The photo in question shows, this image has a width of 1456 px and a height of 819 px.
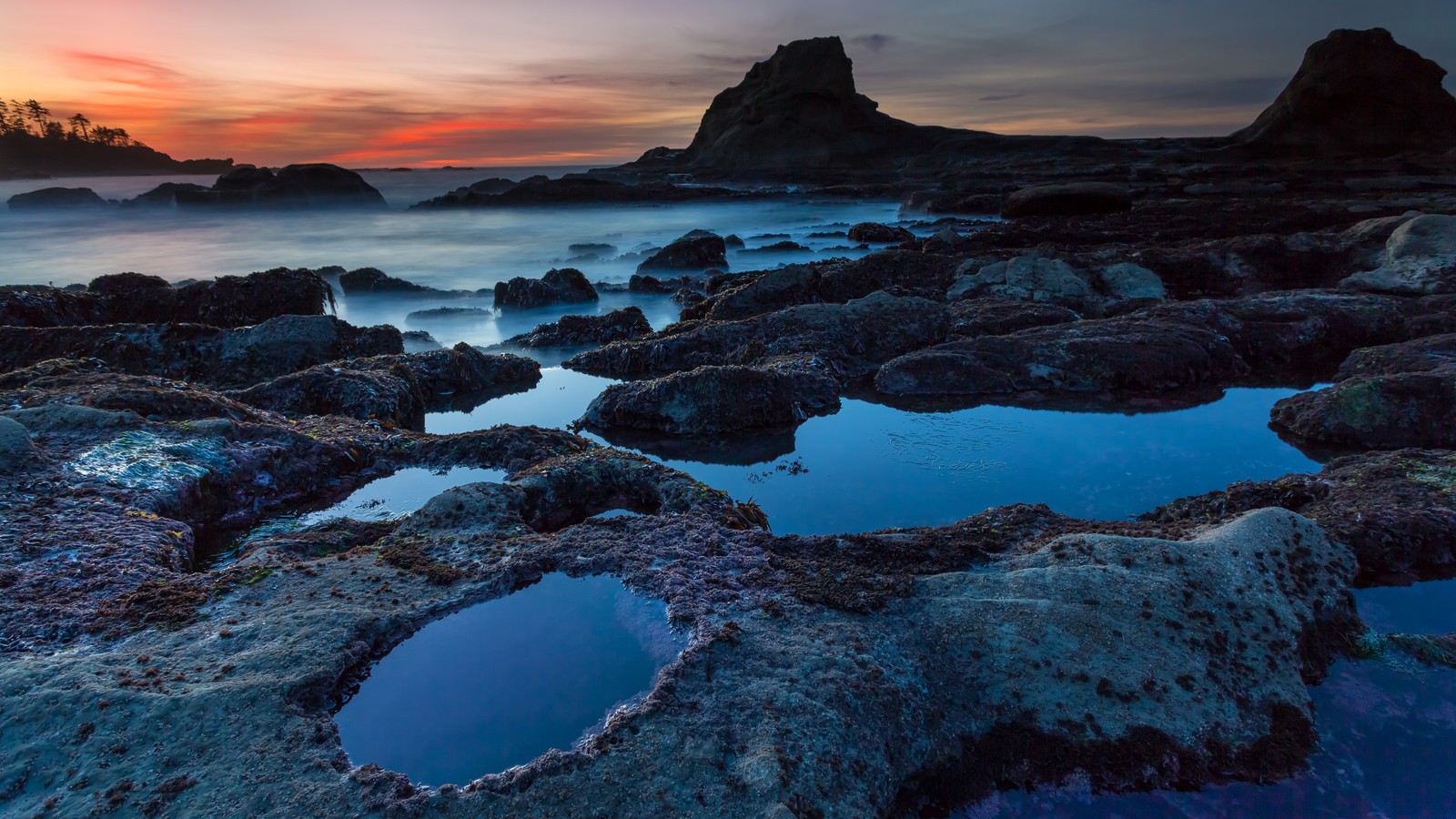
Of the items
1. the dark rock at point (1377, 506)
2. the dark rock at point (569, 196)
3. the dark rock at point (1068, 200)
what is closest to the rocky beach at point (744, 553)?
the dark rock at point (1377, 506)

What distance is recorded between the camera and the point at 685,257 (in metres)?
22.9

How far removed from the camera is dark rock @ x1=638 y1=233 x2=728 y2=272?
74.8ft

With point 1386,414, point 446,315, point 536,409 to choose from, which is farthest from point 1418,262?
point 446,315

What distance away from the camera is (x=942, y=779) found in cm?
303

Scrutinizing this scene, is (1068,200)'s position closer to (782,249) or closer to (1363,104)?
(782,249)

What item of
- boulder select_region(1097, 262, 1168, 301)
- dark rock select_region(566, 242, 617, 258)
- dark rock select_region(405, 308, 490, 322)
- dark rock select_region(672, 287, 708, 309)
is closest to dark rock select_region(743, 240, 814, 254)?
dark rock select_region(566, 242, 617, 258)

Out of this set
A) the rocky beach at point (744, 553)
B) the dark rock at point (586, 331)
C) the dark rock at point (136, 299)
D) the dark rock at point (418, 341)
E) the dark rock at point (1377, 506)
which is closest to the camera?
the rocky beach at point (744, 553)

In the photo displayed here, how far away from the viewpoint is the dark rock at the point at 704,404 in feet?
25.7

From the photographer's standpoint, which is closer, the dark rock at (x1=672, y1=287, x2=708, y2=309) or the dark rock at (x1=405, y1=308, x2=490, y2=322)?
the dark rock at (x1=405, y1=308, x2=490, y2=322)

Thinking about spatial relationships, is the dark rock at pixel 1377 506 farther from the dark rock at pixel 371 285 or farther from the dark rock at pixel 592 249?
the dark rock at pixel 592 249

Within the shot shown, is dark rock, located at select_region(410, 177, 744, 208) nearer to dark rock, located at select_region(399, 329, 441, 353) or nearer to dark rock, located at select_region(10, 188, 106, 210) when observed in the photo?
dark rock, located at select_region(10, 188, 106, 210)

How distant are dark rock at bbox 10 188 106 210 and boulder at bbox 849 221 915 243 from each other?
54149 millimetres

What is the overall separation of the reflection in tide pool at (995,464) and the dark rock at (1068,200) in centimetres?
2419

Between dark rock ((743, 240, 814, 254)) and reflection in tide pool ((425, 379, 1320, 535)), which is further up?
dark rock ((743, 240, 814, 254))
